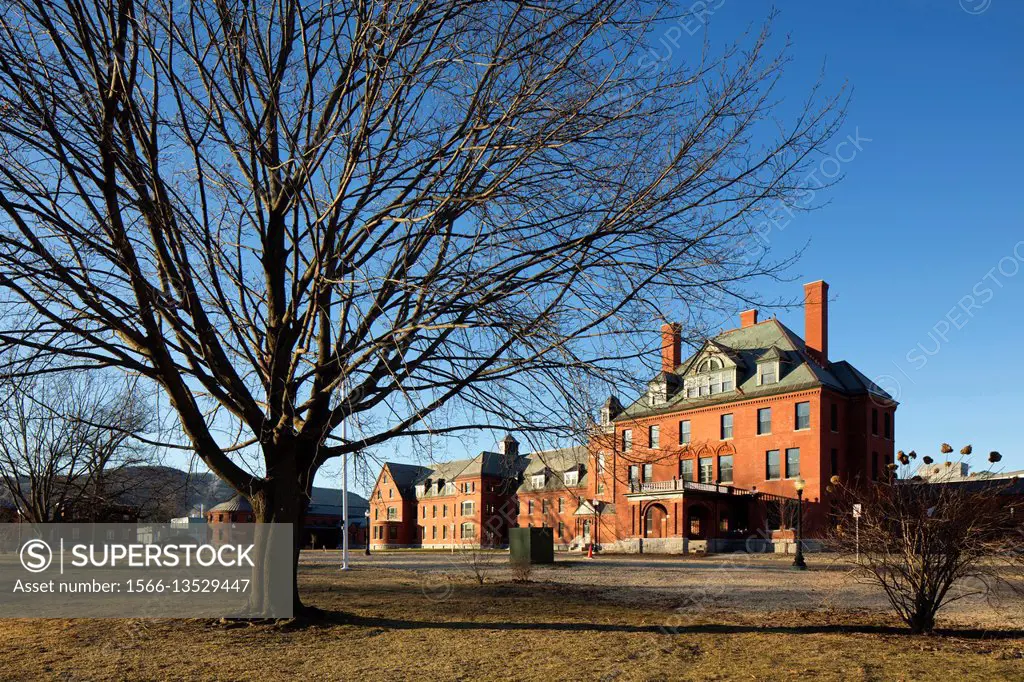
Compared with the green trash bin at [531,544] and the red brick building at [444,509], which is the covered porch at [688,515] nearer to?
the green trash bin at [531,544]

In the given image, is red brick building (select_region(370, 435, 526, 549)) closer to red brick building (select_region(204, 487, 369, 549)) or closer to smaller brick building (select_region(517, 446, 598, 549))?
smaller brick building (select_region(517, 446, 598, 549))

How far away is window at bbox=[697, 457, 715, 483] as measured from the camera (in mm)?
47281

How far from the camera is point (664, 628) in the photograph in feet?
34.1

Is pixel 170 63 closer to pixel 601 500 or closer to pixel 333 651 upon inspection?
pixel 333 651

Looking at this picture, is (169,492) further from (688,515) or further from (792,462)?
(792,462)

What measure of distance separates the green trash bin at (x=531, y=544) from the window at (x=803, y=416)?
1973cm

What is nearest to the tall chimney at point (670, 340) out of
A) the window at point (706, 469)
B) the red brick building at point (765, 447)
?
the red brick building at point (765, 447)

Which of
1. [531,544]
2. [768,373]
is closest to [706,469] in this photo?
[768,373]

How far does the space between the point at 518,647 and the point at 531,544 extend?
1917 cm

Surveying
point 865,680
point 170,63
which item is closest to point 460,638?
point 865,680

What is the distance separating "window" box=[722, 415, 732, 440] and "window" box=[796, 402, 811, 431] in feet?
14.8

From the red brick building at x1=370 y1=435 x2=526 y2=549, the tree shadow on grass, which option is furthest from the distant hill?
the red brick building at x1=370 y1=435 x2=526 y2=549

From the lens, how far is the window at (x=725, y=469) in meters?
46.2

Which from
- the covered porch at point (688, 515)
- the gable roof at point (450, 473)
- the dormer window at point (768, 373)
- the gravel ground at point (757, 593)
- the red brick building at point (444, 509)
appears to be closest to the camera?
the gravel ground at point (757, 593)
